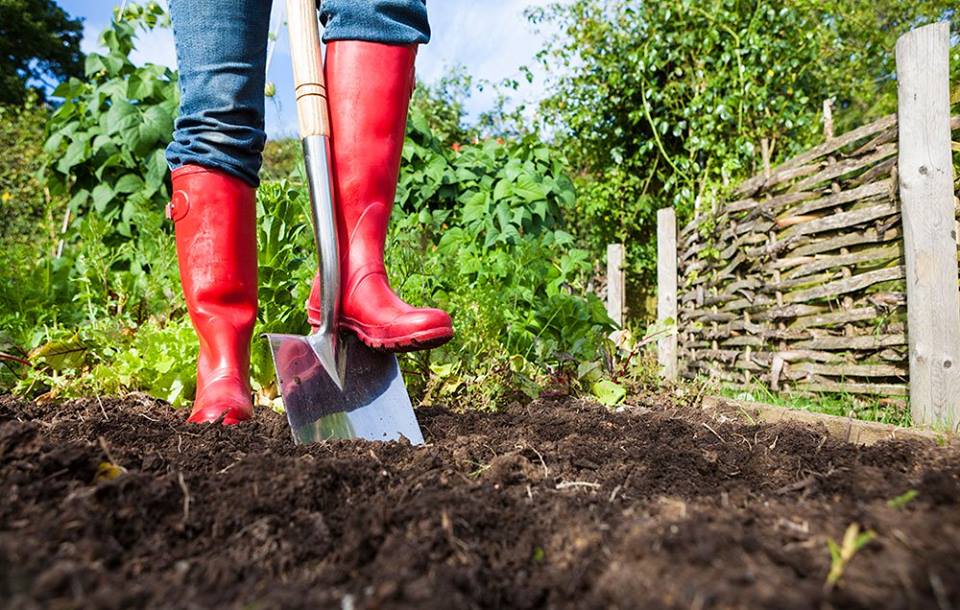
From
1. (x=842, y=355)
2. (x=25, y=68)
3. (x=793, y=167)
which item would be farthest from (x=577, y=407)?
(x=25, y=68)

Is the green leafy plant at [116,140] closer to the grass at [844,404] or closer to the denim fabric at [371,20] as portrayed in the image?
the denim fabric at [371,20]

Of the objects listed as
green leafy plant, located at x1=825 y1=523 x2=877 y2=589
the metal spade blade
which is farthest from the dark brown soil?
the metal spade blade

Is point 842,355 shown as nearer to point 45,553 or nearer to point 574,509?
point 574,509

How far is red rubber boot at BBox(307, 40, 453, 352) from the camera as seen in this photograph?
5.31 ft

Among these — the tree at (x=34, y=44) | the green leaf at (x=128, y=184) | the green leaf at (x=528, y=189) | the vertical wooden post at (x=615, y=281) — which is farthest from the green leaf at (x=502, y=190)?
the tree at (x=34, y=44)

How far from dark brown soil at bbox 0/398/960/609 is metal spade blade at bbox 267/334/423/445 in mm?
173

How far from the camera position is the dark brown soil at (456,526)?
0.62m

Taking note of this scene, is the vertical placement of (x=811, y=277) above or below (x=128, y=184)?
below

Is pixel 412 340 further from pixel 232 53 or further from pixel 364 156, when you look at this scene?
pixel 232 53

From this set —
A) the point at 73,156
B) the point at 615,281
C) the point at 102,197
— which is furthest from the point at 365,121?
the point at 615,281

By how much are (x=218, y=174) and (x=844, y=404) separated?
3.05 metres

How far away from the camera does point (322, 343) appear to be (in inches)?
63.9

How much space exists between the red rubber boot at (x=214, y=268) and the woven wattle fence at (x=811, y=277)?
287 cm

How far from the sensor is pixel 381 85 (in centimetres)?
165
